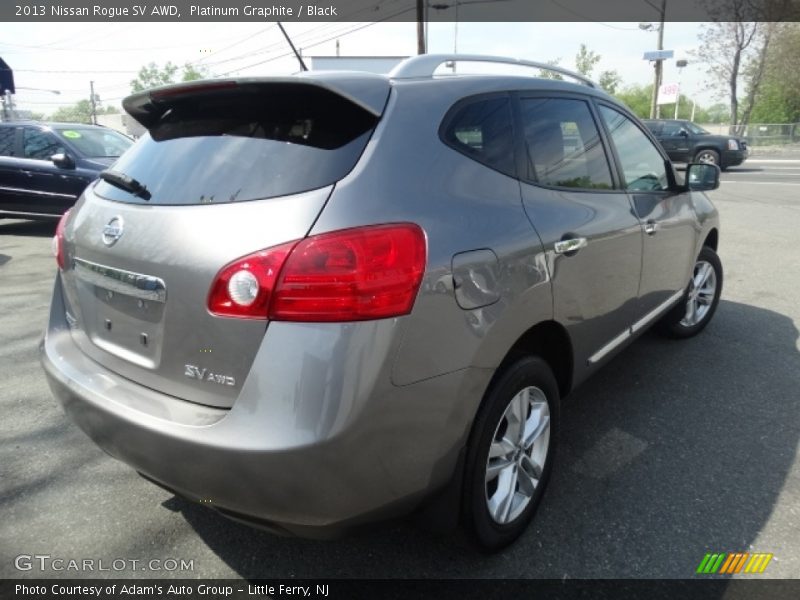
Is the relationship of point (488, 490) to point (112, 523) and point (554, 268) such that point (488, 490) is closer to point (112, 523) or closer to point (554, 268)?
point (554, 268)

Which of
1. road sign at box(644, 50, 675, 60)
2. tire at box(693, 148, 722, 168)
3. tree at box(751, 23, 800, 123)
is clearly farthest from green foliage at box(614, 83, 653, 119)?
tire at box(693, 148, 722, 168)

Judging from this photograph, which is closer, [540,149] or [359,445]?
[359,445]

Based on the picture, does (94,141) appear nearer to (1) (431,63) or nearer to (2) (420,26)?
(1) (431,63)

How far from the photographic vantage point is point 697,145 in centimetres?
2073

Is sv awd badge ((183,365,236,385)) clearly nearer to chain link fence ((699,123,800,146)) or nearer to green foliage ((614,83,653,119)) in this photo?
chain link fence ((699,123,800,146))

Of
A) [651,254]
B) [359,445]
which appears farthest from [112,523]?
[651,254]

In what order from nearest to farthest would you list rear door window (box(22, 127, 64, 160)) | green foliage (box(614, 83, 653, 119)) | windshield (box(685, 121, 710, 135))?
rear door window (box(22, 127, 64, 160)) → windshield (box(685, 121, 710, 135)) → green foliage (box(614, 83, 653, 119))

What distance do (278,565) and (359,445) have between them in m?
0.90

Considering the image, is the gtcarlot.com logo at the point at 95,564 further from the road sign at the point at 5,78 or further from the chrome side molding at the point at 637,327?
the road sign at the point at 5,78

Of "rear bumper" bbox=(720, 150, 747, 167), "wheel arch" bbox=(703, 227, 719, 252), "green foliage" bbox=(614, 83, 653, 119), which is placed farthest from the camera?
"green foliage" bbox=(614, 83, 653, 119)

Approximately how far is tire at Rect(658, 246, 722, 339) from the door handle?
205cm

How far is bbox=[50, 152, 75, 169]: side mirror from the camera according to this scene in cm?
814

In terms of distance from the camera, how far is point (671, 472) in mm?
2691

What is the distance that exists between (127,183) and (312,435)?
48.1 inches
